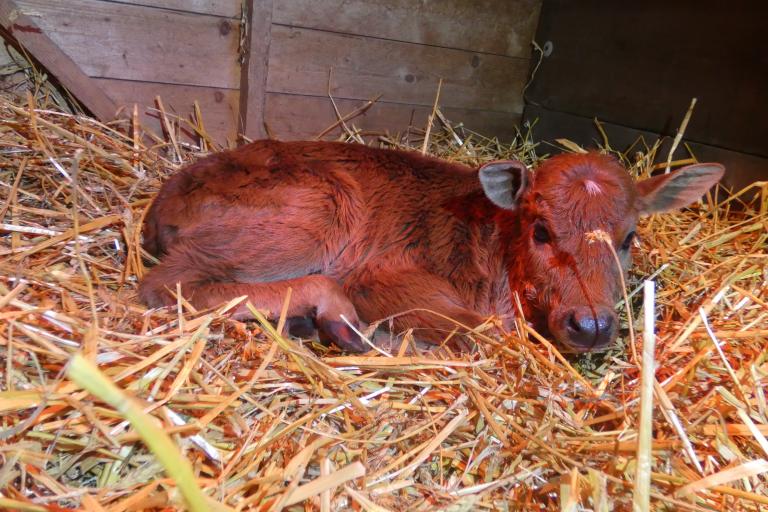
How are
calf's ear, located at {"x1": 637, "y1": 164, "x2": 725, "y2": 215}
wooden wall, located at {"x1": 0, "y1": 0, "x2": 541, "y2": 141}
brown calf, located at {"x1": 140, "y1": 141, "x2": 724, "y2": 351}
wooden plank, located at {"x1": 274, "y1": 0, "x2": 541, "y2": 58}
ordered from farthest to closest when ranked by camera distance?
wooden plank, located at {"x1": 274, "y1": 0, "x2": 541, "y2": 58} → wooden wall, located at {"x1": 0, "y1": 0, "x2": 541, "y2": 141} → calf's ear, located at {"x1": 637, "y1": 164, "x2": 725, "y2": 215} → brown calf, located at {"x1": 140, "y1": 141, "x2": 724, "y2": 351}

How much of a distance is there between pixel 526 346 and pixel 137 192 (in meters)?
2.79

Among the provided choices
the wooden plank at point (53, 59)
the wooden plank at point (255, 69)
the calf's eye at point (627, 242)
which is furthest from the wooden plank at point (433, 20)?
the calf's eye at point (627, 242)

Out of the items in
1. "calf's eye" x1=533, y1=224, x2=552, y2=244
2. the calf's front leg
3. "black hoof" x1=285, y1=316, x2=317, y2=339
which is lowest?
"black hoof" x1=285, y1=316, x2=317, y2=339

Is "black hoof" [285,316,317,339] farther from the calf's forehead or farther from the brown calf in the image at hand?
the calf's forehead

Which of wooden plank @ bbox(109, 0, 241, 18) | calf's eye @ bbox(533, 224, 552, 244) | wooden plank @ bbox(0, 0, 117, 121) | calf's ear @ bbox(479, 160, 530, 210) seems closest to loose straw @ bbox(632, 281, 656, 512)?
calf's eye @ bbox(533, 224, 552, 244)

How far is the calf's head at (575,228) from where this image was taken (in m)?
2.69

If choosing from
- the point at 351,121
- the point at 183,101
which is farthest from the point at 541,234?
the point at 183,101

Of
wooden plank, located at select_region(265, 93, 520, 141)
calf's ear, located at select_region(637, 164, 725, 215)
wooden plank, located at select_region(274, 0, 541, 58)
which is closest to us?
calf's ear, located at select_region(637, 164, 725, 215)

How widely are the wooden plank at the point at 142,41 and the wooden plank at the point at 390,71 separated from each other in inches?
16.7

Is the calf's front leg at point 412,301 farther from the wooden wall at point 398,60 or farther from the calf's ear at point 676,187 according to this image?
the wooden wall at point 398,60

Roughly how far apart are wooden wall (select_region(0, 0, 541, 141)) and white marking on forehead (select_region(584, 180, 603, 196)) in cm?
273

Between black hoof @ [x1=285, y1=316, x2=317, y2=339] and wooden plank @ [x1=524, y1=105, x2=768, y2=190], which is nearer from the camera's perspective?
black hoof @ [x1=285, y1=316, x2=317, y2=339]

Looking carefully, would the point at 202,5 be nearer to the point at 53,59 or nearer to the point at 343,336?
the point at 53,59

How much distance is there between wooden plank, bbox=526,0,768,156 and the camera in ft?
13.0
